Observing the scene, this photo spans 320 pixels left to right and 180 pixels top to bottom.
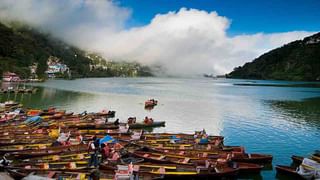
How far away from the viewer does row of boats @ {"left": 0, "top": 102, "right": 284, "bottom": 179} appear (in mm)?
23703

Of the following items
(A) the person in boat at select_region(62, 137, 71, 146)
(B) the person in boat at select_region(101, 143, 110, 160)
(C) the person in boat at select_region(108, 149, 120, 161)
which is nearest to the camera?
(C) the person in boat at select_region(108, 149, 120, 161)

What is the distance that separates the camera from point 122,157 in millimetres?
27562

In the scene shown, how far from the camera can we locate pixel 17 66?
162 meters

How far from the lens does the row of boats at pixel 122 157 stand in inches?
933

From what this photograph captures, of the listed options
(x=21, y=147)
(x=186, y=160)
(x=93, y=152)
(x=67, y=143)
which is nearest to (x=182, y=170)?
(x=186, y=160)

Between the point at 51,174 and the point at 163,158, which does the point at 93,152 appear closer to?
the point at 51,174

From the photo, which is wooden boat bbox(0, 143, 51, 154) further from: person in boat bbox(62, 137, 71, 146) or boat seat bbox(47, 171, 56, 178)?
boat seat bbox(47, 171, 56, 178)

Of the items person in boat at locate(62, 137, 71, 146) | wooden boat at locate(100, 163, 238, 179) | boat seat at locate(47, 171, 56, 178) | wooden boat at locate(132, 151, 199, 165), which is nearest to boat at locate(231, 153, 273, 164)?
wooden boat at locate(100, 163, 238, 179)

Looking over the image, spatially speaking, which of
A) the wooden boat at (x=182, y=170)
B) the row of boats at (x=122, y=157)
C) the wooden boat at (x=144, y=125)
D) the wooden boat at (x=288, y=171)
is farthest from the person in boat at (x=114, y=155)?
the wooden boat at (x=144, y=125)

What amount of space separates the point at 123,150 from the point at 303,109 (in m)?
63.5

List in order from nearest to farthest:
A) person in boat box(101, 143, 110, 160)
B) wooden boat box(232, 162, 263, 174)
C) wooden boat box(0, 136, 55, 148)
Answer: person in boat box(101, 143, 110, 160)
wooden boat box(232, 162, 263, 174)
wooden boat box(0, 136, 55, 148)

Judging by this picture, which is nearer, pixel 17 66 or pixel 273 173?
pixel 273 173

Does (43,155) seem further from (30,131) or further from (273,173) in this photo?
(273,173)

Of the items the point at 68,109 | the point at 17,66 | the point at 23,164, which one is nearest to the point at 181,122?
the point at 68,109
